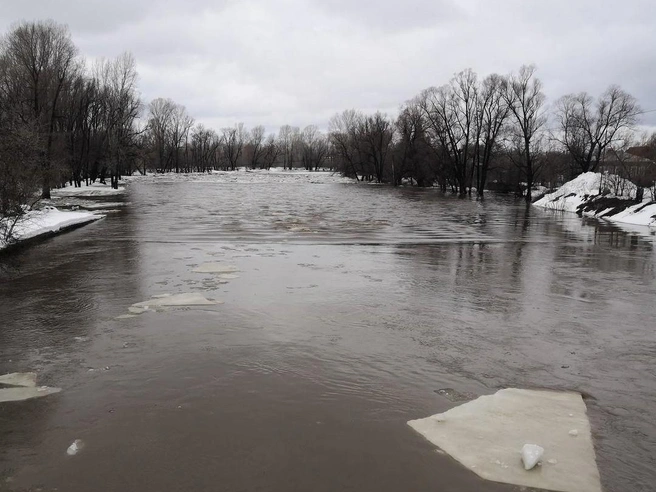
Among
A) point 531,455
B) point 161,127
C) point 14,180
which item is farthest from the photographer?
point 161,127

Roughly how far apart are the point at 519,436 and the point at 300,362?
274 centimetres

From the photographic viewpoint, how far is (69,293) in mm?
10102

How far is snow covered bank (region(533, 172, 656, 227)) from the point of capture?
3022 cm

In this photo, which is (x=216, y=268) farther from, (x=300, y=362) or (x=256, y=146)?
(x=256, y=146)

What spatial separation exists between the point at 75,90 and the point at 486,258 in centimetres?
5299

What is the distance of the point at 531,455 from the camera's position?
4262 mm

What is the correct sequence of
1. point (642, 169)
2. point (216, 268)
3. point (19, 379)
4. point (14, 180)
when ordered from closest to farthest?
point (19, 379)
point (216, 268)
point (14, 180)
point (642, 169)

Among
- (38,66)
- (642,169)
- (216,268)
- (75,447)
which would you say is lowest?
(75,447)

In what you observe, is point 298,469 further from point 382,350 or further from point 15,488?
point 382,350

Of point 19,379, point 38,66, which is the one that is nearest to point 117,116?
point 38,66

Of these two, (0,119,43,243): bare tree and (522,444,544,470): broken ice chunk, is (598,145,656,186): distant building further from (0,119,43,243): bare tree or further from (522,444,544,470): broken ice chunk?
(0,119,43,243): bare tree

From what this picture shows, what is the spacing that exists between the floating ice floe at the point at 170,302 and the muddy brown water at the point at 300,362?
32cm

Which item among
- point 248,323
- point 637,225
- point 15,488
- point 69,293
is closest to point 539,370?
point 248,323

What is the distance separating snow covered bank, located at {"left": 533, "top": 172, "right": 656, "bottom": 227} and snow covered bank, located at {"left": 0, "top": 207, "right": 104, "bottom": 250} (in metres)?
29.1
